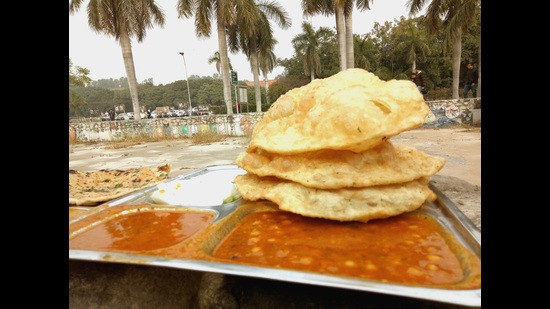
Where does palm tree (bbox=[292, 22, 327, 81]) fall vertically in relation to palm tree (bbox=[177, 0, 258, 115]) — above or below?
above

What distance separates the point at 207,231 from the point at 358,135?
101cm

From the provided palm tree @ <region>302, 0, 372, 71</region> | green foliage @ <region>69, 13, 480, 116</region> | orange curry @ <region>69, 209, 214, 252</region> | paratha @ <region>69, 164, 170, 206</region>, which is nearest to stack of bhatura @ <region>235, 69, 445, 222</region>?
orange curry @ <region>69, 209, 214, 252</region>

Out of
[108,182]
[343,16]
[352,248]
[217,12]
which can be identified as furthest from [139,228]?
[217,12]

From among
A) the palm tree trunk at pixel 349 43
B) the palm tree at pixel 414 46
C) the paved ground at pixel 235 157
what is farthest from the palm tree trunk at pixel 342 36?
the palm tree at pixel 414 46

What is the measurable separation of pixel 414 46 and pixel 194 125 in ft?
84.3

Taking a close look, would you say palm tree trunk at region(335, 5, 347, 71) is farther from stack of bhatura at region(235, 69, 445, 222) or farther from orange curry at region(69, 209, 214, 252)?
orange curry at region(69, 209, 214, 252)

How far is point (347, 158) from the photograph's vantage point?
5.88ft

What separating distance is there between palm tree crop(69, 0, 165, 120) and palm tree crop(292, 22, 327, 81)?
65.1 feet

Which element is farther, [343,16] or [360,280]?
[343,16]

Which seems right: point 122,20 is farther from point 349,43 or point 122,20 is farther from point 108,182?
point 108,182

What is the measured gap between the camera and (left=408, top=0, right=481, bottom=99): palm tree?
12.5 m

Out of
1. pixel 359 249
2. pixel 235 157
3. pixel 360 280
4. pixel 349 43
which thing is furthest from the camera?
pixel 349 43

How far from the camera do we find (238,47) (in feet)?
61.1
